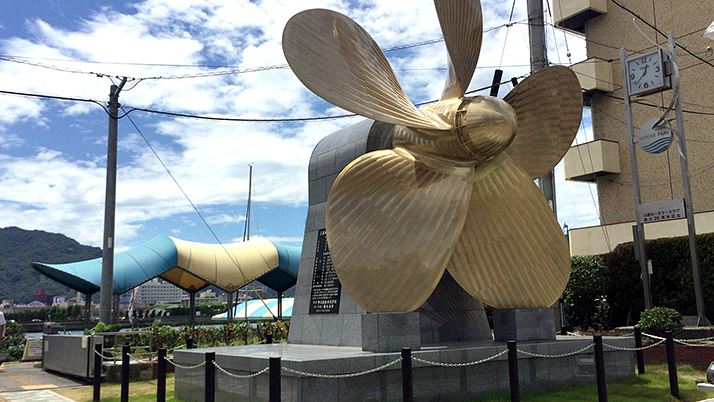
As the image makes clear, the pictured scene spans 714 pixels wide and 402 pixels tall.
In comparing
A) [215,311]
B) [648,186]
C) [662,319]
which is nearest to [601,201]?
[648,186]

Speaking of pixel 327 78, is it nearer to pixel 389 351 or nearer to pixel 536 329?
pixel 389 351

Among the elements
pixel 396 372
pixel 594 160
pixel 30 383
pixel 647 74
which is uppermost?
pixel 647 74

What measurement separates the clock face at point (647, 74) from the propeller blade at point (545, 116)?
6.77m

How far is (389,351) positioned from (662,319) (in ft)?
25.1

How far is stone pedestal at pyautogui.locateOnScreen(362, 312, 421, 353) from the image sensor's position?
7.45 m

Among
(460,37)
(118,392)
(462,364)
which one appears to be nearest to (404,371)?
(462,364)

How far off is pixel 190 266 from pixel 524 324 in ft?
68.0

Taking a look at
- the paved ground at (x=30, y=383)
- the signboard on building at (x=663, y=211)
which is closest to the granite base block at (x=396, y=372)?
the paved ground at (x=30, y=383)

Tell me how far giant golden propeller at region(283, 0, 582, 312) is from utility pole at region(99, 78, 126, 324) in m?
9.40

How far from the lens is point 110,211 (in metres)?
15.5

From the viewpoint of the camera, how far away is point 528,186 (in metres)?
9.05

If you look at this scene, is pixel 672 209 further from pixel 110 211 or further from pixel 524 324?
pixel 110 211

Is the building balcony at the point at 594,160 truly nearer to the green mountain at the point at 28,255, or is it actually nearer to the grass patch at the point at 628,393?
the grass patch at the point at 628,393

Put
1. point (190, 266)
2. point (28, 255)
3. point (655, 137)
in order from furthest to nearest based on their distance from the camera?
point (28, 255)
point (190, 266)
point (655, 137)
